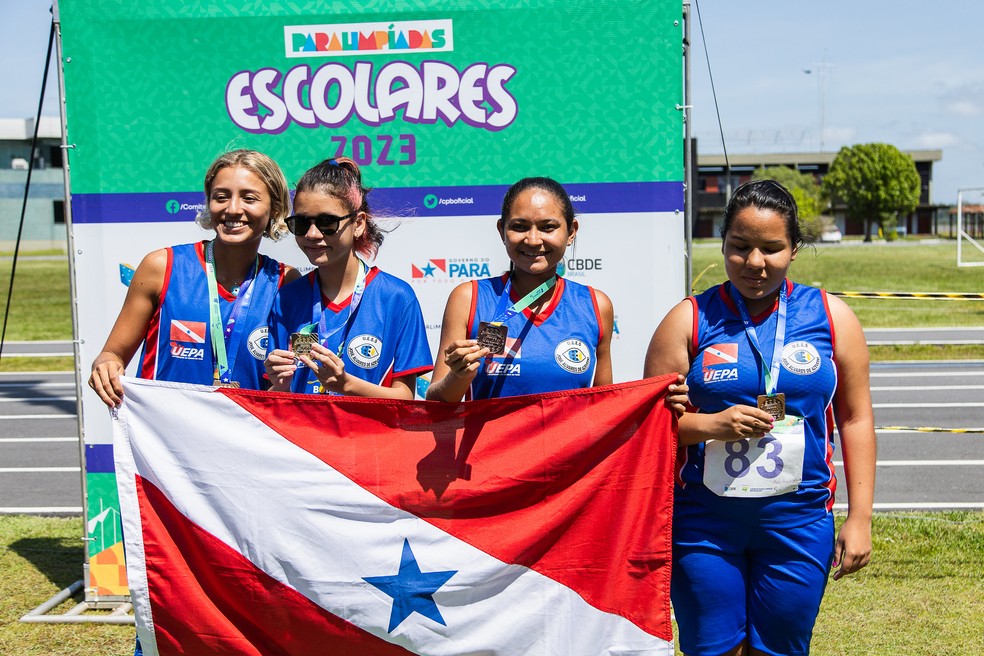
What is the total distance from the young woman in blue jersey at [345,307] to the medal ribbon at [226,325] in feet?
0.40

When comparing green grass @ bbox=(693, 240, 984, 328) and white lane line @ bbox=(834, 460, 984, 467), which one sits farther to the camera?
green grass @ bbox=(693, 240, 984, 328)

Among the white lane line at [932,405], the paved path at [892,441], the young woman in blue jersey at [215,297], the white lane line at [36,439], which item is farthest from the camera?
the white lane line at [932,405]

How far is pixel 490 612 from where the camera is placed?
136 inches

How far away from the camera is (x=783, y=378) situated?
10.0ft

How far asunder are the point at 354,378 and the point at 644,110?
8.71 feet

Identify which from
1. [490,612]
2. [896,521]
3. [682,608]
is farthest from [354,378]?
[896,521]

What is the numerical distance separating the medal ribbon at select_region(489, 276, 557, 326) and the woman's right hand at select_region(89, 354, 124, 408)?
4.57 feet

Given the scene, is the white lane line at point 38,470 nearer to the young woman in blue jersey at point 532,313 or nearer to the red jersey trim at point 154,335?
the red jersey trim at point 154,335

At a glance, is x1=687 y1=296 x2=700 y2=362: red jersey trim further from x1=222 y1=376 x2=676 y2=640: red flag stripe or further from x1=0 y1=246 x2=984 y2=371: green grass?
x1=0 y1=246 x2=984 y2=371: green grass

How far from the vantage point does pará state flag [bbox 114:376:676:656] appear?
3.40 metres

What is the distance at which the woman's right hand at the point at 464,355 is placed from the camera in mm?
2998

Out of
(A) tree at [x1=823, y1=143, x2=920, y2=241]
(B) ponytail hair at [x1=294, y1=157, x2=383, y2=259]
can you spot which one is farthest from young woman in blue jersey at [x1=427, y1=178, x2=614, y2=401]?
(A) tree at [x1=823, y1=143, x2=920, y2=241]

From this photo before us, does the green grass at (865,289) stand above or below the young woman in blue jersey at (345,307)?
below

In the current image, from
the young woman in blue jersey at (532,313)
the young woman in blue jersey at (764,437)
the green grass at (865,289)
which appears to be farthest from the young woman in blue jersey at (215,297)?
the green grass at (865,289)
